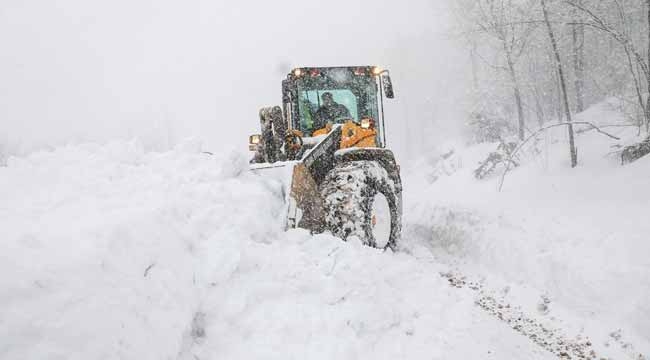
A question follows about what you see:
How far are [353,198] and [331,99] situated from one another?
2.76 m

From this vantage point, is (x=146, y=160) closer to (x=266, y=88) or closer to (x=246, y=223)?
(x=246, y=223)

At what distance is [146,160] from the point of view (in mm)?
4031

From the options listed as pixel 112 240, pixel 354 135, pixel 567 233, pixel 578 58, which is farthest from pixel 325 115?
pixel 578 58

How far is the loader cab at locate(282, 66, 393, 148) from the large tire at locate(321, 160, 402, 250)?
1.81 meters

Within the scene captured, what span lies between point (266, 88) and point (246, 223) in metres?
84.1

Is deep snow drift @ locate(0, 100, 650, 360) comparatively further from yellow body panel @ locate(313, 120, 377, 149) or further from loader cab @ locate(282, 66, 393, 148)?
loader cab @ locate(282, 66, 393, 148)

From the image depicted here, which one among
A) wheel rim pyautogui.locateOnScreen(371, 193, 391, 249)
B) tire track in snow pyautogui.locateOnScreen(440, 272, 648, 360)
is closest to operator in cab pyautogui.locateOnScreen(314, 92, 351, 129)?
wheel rim pyautogui.locateOnScreen(371, 193, 391, 249)

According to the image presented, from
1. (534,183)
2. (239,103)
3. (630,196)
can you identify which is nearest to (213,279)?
(630,196)

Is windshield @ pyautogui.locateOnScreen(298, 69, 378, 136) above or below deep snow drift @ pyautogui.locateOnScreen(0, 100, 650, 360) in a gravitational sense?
above

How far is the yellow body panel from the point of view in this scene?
5547 millimetres

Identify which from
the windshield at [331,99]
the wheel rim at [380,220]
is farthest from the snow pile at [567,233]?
the windshield at [331,99]

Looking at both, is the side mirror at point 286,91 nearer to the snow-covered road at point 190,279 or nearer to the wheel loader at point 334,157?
the wheel loader at point 334,157

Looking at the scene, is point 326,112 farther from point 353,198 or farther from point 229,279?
point 229,279

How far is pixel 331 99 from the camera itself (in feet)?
21.5
